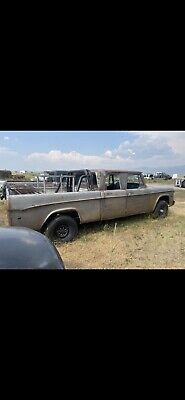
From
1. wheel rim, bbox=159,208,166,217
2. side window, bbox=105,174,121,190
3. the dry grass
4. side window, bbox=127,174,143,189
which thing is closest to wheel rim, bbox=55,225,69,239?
the dry grass

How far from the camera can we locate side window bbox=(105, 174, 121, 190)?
345cm

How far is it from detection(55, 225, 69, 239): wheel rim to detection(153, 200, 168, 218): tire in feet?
5.05

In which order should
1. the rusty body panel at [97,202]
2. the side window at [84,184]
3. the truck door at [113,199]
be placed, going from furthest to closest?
the truck door at [113,199] → the side window at [84,184] → the rusty body panel at [97,202]

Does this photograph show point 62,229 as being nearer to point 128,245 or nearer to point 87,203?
point 87,203

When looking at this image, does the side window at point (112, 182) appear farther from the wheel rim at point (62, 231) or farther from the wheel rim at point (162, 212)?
the wheel rim at point (162, 212)

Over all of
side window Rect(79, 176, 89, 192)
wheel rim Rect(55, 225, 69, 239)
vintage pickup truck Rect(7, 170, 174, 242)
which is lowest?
wheel rim Rect(55, 225, 69, 239)

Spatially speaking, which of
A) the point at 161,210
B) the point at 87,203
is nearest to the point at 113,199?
the point at 87,203

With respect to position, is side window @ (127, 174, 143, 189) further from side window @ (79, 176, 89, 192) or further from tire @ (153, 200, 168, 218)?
side window @ (79, 176, 89, 192)

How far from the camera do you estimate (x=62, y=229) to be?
10.0 ft

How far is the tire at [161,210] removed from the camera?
4.09 metres

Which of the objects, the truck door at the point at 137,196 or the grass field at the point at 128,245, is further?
the truck door at the point at 137,196

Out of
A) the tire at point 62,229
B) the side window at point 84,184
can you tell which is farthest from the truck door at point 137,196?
the tire at point 62,229
